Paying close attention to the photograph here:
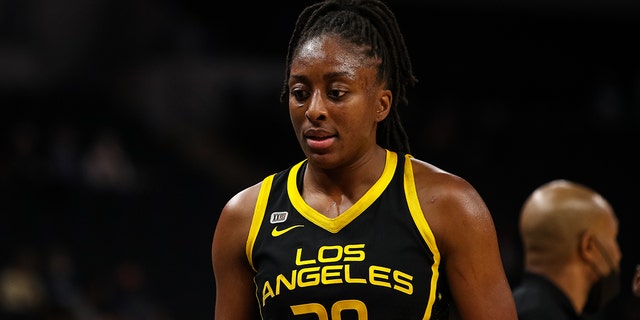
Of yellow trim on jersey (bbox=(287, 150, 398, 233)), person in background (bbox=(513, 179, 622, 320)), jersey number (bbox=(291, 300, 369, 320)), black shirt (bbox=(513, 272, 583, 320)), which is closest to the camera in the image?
jersey number (bbox=(291, 300, 369, 320))

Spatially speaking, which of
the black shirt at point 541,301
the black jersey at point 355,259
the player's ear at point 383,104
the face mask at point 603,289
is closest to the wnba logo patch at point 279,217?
the black jersey at point 355,259

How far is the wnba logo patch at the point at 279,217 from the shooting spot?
2869 millimetres

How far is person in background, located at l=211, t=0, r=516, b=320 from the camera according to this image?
8.85ft

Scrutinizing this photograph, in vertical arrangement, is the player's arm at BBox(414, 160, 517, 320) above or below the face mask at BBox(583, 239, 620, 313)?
above

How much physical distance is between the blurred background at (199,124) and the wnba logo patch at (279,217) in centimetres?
704

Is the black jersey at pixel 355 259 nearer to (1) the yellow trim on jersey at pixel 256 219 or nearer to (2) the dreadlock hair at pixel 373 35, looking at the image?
(1) the yellow trim on jersey at pixel 256 219

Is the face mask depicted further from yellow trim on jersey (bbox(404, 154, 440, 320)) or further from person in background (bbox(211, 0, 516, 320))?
yellow trim on jersey (bbox(404, 154, 440, 320))

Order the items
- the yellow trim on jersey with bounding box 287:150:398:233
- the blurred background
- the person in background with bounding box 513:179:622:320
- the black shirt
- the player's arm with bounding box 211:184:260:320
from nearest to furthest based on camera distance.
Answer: the yellow trim on jersey with bounding box 287:150:398:233 → the player's arm with bounding box 211:184:260:320 → the black shirt → the person in background with bounding box 513:179:622:320 → the blurred background

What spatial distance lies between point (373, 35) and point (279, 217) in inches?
23.0

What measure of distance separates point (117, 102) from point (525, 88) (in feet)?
18.7

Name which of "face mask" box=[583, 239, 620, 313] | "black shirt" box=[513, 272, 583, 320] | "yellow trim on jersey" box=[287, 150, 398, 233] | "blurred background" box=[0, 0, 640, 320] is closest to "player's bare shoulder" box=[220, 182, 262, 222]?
"yellow trim on jersey" box=[287, 150, 398, 233]

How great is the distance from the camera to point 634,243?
11.7 m

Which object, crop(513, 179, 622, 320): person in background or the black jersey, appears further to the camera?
crop(513, 179, 622, 320): person in background

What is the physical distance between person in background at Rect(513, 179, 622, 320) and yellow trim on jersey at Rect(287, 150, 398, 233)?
0.94 m
